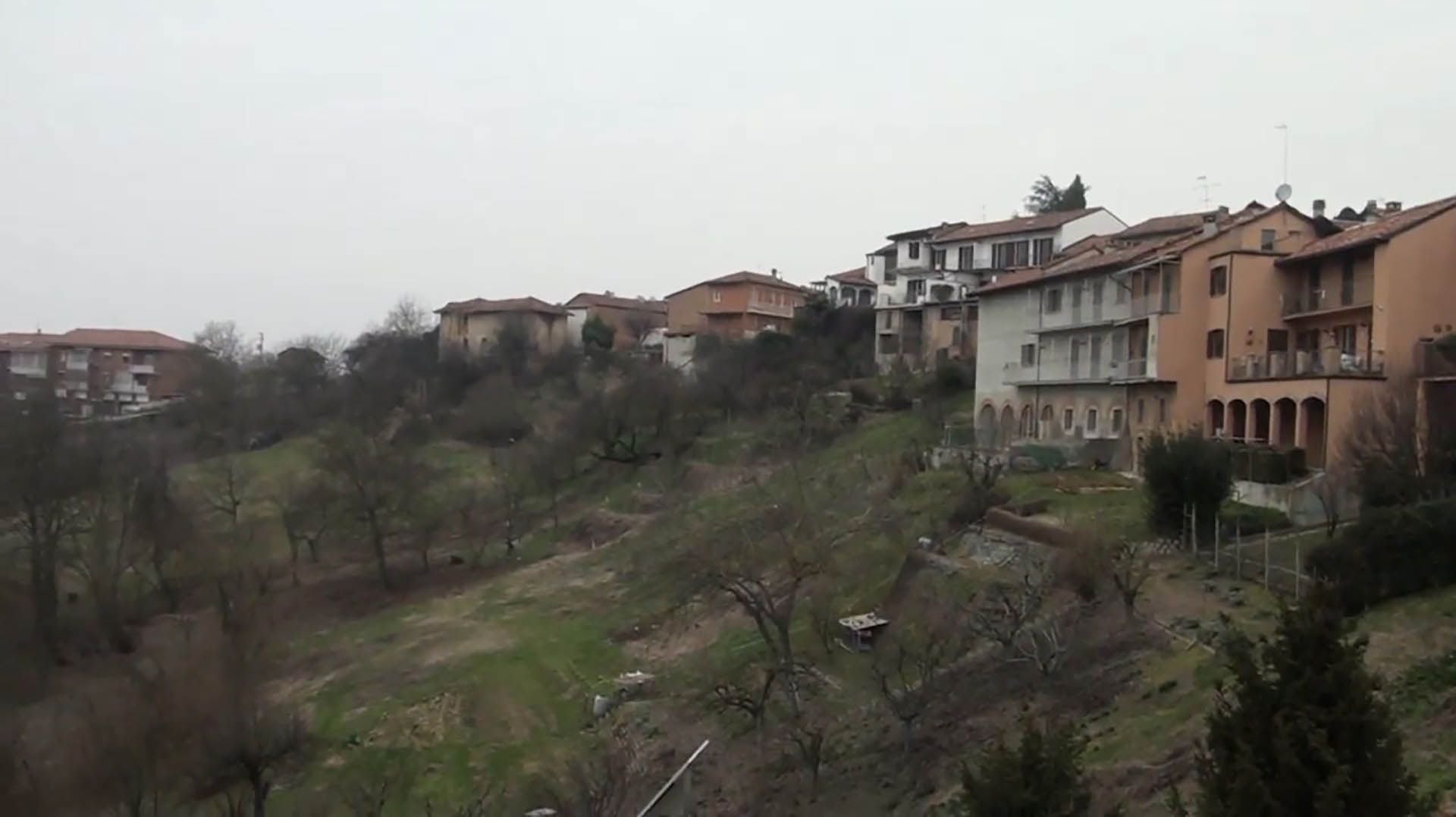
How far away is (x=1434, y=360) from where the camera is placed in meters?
34.9

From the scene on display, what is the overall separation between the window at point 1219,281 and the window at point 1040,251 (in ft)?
91.5

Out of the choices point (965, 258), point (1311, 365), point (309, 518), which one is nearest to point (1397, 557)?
point (1311, 365)

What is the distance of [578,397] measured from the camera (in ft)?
253

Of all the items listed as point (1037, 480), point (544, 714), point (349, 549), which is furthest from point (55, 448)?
point (1037, 480)

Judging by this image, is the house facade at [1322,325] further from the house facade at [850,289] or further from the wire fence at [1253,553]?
the house facade at [850,289]

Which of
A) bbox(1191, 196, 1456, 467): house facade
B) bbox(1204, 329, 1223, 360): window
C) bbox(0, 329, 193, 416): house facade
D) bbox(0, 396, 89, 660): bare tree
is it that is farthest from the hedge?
bbox(0, 329, 193, 416): house facade

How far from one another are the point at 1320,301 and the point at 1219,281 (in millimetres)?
3472

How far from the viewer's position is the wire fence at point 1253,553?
26.0 meters

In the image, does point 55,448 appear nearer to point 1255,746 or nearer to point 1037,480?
point 1037,480

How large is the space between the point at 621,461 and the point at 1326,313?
1455 inches

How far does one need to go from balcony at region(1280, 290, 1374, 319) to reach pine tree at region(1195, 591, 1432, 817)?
97.8 feet

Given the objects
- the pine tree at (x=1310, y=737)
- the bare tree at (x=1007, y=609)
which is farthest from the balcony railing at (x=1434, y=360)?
the pine tree at (x=1310, y=737)

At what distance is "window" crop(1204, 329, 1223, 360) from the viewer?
42.3m

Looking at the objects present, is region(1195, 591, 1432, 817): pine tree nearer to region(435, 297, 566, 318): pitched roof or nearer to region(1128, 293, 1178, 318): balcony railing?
region(1128, 293, 1178, 318): balcony railing
